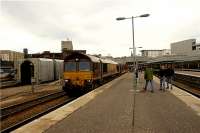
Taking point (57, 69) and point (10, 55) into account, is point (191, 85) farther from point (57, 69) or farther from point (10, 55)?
point (10, 55)

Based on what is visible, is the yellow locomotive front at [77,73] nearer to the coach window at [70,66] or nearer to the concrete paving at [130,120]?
the coach window at [70,66]

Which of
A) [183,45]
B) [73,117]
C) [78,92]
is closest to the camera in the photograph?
[73,117]

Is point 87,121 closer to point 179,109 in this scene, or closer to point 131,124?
point 131,124

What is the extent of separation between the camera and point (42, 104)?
1950 cm

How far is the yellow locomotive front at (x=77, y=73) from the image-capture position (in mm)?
22562

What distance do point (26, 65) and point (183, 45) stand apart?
319ft

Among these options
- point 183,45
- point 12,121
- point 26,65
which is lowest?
point 12,121

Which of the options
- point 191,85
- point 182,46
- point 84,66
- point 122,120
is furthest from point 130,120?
point 182,46

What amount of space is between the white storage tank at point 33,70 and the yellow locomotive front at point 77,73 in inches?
561

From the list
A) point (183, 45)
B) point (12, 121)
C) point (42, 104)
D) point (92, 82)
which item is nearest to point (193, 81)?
point (92, 82)

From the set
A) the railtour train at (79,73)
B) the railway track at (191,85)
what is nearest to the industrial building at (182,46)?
the railway track at (191,85)

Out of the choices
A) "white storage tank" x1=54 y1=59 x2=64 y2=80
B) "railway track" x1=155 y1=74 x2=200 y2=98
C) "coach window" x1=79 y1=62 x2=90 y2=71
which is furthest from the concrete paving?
"white storage tank" x1=54 y1=59 x2=64 y2=80

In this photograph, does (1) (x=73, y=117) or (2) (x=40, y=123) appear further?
(1) (x=73, y=117)

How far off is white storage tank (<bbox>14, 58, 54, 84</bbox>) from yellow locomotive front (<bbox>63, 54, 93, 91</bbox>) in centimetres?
1425
